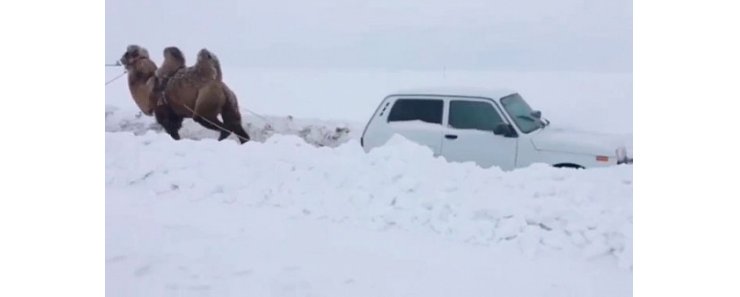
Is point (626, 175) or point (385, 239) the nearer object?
point (626, 175)

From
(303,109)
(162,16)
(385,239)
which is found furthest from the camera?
(162,16)

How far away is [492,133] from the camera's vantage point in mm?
2430

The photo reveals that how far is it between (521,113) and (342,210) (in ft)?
2.38

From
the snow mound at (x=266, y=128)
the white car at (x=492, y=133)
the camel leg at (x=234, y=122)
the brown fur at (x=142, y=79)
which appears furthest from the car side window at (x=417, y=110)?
the brown fur at (x=142, y=79)

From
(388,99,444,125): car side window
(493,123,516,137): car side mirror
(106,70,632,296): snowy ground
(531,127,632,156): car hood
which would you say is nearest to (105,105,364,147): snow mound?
(106,70,632,296): snowy ground

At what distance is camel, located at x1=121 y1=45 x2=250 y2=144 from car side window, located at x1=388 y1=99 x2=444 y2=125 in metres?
Result: 0.61

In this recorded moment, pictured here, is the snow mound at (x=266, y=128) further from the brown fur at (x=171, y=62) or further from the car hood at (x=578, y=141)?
the car hood at (x=578, y=141)

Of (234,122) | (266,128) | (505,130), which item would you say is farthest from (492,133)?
(234,122)

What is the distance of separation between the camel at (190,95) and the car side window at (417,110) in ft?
1.99

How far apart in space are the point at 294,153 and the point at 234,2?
67 cm

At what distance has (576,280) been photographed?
235 cm
